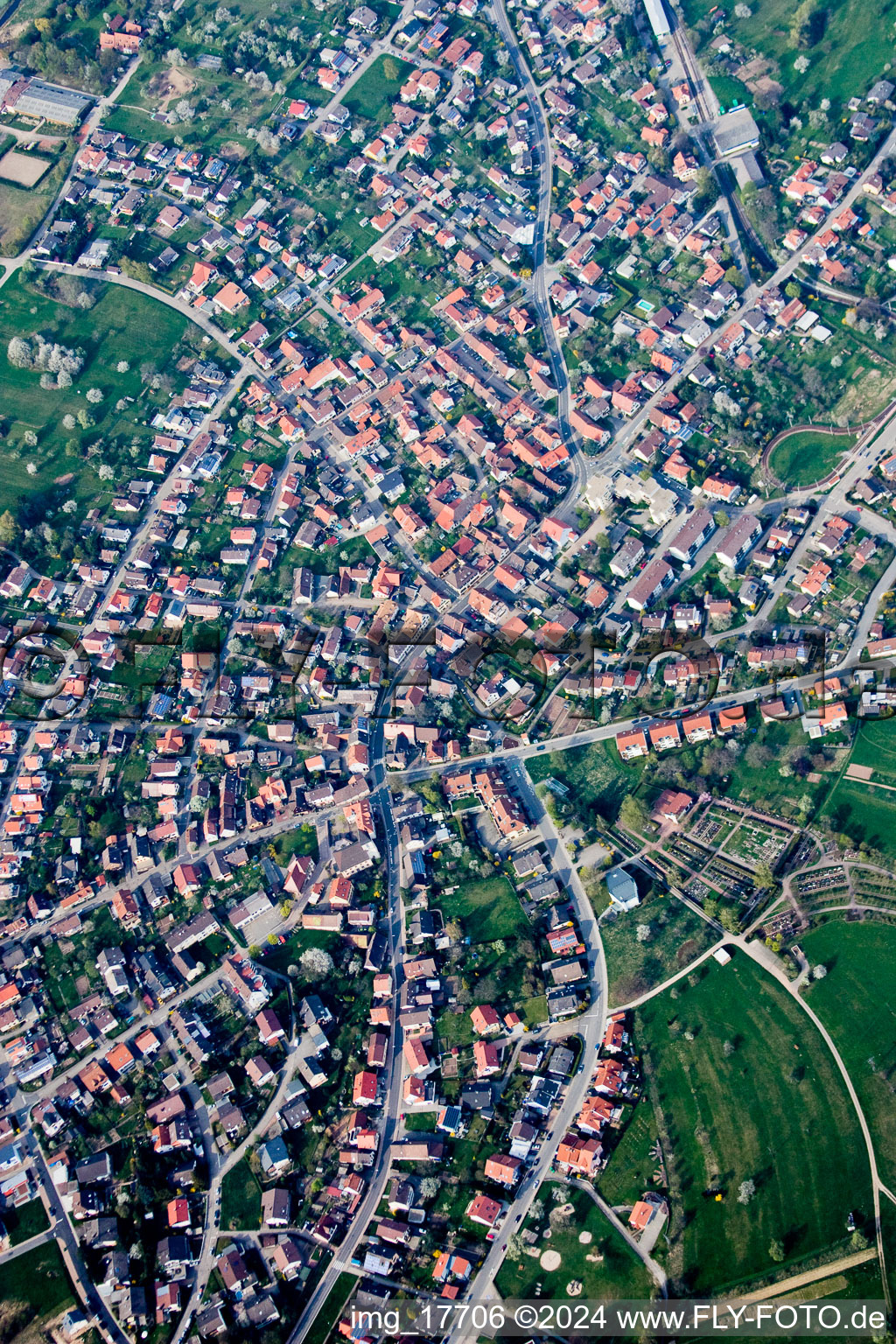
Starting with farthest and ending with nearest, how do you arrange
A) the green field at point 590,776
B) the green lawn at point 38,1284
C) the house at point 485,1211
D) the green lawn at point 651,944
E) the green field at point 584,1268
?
1. the green field at point 590,776
2. the green lawn at point 651,944
3. the green lawn at point 38,1284
4. the house at point 485,1211
5. the green field at point 584,1268

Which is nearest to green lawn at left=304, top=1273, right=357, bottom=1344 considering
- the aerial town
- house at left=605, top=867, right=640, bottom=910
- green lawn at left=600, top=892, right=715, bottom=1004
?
the aerial town

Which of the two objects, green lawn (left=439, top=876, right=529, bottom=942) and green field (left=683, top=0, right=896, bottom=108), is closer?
green lawn (left=439, top=876, right=529, bottom=942)

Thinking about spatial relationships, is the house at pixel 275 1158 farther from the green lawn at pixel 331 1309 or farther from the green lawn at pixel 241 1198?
the green lawn at pixel 331 1309

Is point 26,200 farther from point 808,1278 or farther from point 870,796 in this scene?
point 808,1278

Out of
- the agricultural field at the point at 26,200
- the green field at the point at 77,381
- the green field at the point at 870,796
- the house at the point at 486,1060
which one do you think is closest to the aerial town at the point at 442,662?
the green field at the point at 870,796

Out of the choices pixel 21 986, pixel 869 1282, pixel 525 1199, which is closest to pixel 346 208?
pixel 21 986

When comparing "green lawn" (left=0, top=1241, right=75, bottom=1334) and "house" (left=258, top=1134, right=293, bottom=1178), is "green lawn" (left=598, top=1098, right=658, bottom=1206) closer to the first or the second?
"house" (left=258, top=1134, right=293, bottom=1178)

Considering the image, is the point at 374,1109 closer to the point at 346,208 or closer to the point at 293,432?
the point at 293,432
